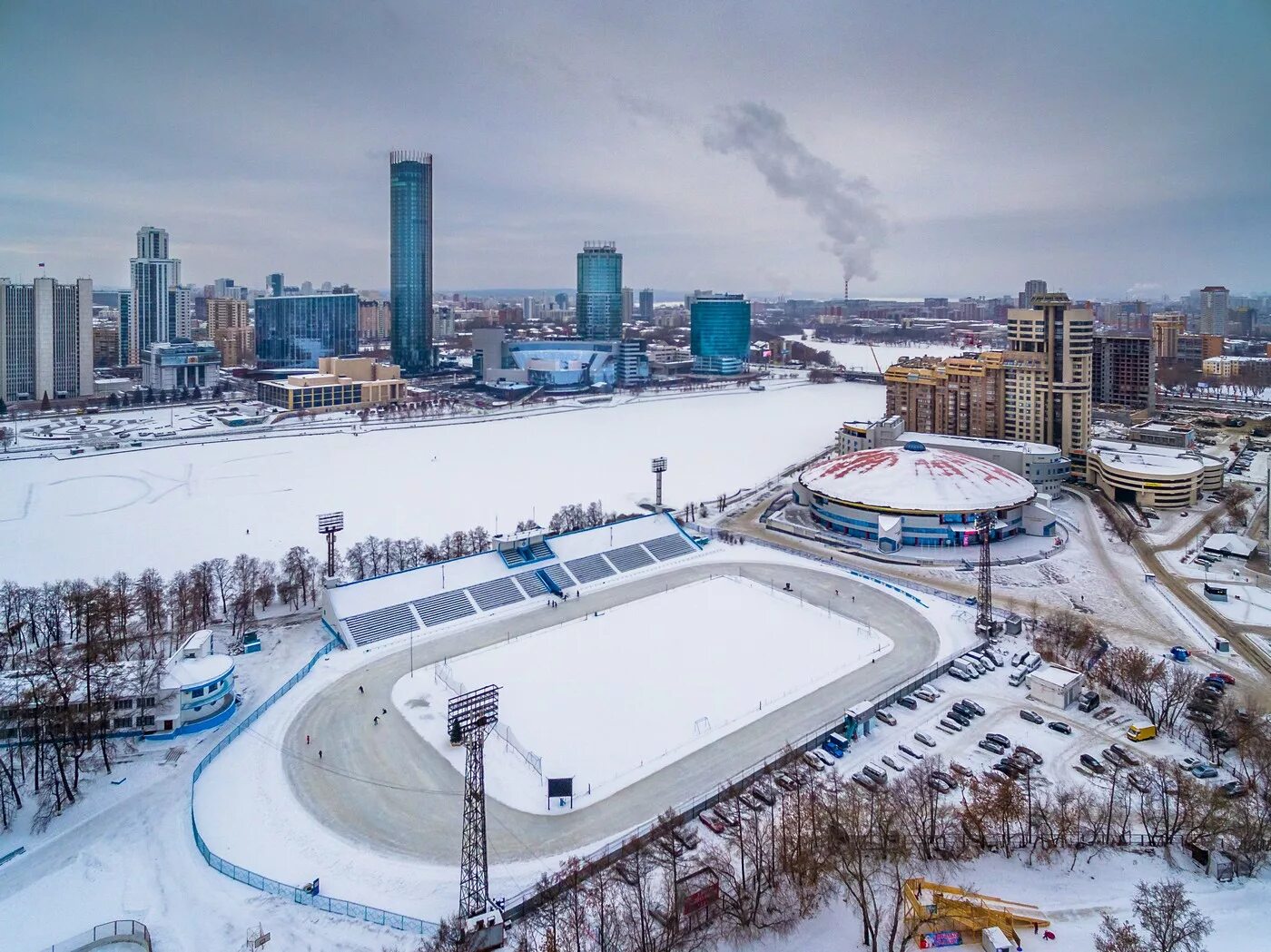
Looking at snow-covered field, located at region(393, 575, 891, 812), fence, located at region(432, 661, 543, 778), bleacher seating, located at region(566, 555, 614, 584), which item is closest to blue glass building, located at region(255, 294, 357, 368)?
bleacher seating, located at region(566, 555, 614, 584)

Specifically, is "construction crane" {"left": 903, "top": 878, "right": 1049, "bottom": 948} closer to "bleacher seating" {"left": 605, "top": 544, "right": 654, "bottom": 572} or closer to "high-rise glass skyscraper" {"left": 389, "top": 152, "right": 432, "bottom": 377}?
"bleacher seating" {"left": 605, "top": 544, "right": 654, "bottom": 572}

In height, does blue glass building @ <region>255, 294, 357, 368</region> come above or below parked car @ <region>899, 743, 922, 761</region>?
above

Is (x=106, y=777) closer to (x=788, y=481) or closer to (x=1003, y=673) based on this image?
(x=1003, y=673)

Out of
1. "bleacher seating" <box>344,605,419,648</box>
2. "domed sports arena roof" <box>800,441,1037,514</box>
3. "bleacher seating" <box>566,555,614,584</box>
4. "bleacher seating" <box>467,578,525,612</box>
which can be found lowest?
"bleacher seating" <box>344,605,419,648</box>

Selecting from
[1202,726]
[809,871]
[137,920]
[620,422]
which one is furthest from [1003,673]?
[620,422]

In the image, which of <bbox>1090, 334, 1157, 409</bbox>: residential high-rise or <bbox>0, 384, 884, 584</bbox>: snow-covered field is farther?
<bbox>1090, 334, 1157, 409</bbox>: residential high-rise

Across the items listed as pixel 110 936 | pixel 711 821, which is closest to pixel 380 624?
pixel 110 936

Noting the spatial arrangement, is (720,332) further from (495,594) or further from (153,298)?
(495,594)
